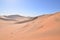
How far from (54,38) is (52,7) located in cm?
163

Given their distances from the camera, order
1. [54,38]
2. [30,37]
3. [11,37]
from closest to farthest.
A: [54,38] → [30,37] → [11,37]

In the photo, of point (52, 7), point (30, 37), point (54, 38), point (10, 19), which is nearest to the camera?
→ point (54, 38)

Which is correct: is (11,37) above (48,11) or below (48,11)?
below

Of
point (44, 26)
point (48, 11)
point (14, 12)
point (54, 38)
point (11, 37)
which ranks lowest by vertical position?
point (54, 38)

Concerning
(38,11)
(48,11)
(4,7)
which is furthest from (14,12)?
(48,11)

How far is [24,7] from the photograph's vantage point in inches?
143

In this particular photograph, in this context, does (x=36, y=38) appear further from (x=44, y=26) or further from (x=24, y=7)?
(x=24, y=7)

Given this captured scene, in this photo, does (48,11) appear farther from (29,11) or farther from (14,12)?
(14,12)

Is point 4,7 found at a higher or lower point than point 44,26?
higher

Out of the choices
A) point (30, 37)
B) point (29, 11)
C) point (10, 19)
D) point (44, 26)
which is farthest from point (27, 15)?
point (30, 37)

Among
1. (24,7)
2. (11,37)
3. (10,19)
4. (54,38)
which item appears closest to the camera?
(54,38)

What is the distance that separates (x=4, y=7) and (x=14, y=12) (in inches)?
A: 12.4

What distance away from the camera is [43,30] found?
216 cm

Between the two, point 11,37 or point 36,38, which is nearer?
point 36,38
